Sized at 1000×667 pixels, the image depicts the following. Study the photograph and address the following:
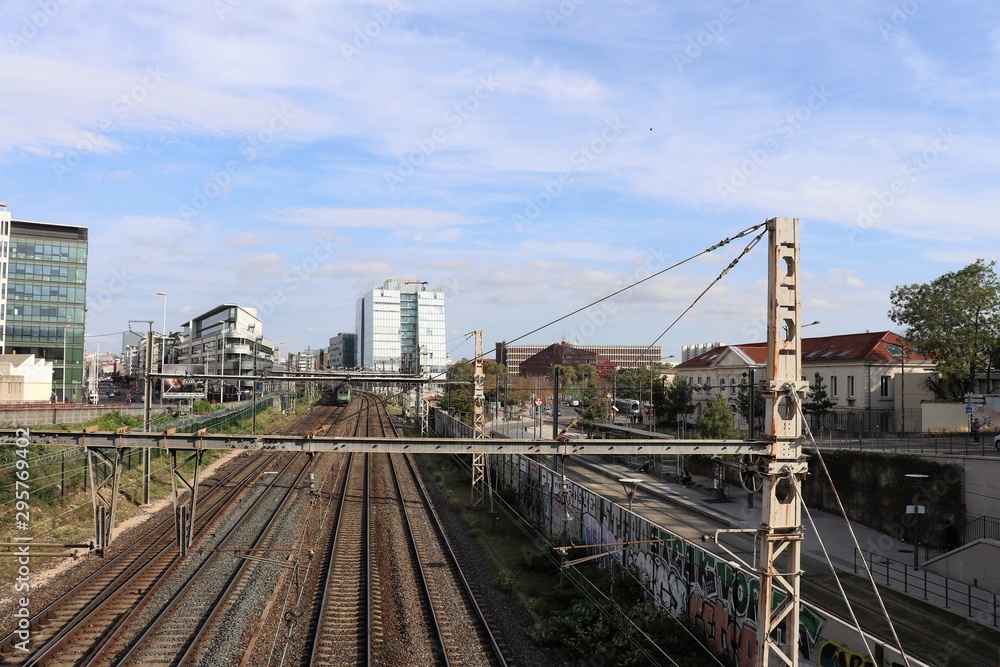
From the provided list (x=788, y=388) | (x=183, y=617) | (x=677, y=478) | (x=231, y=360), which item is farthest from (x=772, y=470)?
(x=231, y=360)

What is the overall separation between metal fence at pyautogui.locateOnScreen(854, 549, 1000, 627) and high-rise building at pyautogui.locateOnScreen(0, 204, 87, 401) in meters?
74.3

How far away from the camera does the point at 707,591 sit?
51.3 feet

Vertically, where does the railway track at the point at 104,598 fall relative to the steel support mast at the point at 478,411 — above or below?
below

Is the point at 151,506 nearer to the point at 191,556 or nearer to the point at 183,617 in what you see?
the point at 191,556

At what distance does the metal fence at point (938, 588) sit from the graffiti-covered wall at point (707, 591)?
17.5 ft

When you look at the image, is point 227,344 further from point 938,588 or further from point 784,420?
point 784,420

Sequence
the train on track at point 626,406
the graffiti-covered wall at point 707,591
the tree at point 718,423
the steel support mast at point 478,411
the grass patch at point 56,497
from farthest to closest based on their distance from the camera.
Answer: the train on track at point 626,406, the tree at point 718,423, the steel support mast at point 478,411, the grass patch at point 56,497, the graffiti-covered wall at point 707,591

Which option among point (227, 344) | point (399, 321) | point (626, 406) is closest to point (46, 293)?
point (227, 344)

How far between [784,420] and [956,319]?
40956mm

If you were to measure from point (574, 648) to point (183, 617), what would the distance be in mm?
9497

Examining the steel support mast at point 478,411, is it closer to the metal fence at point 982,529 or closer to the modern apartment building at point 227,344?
the metal fence at point 982,529

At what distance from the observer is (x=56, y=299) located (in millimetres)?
75250

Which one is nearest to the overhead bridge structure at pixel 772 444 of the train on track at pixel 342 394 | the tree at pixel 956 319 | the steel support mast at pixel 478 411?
the steel support mast at pixel 478 411

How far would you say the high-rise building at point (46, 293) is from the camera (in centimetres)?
7300
